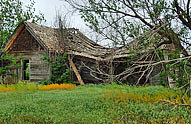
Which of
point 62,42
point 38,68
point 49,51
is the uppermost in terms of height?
point 62,42

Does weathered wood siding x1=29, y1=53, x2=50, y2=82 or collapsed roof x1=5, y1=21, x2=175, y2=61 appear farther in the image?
weathered wood siding x1=29, y1=53, x2=50, y2=82

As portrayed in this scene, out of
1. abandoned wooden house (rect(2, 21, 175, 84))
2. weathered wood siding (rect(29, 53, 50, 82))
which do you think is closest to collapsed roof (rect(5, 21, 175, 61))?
abandoned wooden house (rect(2, 21, 175, 84))

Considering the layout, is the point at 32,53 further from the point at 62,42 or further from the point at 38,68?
the point at 62,42

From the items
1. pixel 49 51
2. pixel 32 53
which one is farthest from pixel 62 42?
pixel 32 53

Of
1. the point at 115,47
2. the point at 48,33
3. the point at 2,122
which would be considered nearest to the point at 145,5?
the point at 115,47

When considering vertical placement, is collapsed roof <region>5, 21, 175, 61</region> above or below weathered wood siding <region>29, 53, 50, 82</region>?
above

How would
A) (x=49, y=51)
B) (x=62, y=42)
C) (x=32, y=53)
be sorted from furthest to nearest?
(x=32, y=53)
(x=62, y=42)
(x=49, y=51)

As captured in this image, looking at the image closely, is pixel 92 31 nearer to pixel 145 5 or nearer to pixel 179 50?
pixel 145 5

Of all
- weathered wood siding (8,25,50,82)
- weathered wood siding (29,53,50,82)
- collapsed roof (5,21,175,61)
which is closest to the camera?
collapsed roof (5,21,175,61)

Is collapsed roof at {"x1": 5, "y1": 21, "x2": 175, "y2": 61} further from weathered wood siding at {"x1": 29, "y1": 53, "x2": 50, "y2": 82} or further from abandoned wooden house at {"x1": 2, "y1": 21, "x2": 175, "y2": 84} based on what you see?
weathered wood siding at {"x1": 29, "y1": 53, "x2": 50, "y2": 82}

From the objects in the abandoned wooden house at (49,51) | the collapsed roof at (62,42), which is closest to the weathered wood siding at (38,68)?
the abandoned wooden house at (49,51)

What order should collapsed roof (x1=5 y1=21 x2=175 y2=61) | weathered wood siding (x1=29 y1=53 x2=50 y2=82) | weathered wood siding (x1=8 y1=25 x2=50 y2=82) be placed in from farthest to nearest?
weathered wood siding (x1=8 y1=25 x2=50 y2=82), weathered wood siding (x1=29 y1=53 x2=50 y2=82), collapsed roof (x1=5 y1=21 x2=175 y2=61)

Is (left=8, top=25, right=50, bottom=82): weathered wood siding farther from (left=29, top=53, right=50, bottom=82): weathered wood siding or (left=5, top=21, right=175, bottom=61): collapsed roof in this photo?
(left=5, top=21, right=175, bottom=61): collapsed roof

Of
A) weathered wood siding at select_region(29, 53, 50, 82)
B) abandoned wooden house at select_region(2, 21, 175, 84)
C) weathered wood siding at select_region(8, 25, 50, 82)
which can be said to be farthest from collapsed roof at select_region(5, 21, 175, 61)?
weathered wood siding at select_region(29, 53, 50, 82)
